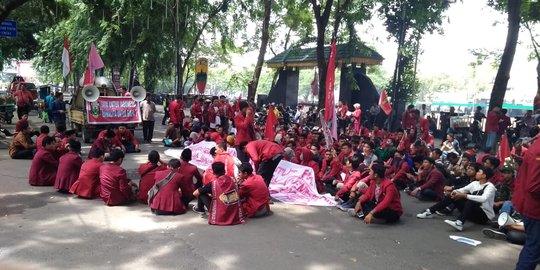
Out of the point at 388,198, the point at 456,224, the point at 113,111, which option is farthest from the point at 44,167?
the point at 456,224

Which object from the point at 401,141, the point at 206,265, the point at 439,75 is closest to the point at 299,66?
the point at 401,141

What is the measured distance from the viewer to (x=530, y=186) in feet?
13.1

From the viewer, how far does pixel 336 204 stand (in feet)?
25.8

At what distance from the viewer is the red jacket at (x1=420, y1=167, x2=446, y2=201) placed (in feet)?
27.0

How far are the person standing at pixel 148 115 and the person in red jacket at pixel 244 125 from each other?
5748 mm

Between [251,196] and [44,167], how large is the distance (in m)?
4.19

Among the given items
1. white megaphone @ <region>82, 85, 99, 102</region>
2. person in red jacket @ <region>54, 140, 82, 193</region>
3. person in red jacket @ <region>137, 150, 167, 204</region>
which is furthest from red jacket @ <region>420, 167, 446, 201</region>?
white megaphone @ <region>82, 85, 99, 102</region>

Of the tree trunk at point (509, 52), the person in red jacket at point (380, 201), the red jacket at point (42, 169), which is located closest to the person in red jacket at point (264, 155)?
the person in red jacket at point (380, 201)

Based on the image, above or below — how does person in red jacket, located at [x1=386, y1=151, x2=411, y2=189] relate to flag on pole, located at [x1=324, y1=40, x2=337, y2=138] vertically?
below

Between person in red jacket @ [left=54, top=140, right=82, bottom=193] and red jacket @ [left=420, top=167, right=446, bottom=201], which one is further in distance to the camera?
red jacket @ [left=420, top=167, right=446, bottom=201]

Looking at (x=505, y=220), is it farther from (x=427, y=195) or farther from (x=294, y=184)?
(x=294, y=184)

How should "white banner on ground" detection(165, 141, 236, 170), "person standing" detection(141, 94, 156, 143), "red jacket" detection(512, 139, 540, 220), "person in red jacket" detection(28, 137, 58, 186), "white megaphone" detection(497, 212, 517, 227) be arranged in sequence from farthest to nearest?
"person standing" detection(141, 94, 156, 143), "white banner on ground" detection(165, 141, 236, 170), "person in red jacket" detection(28, 137, 58, 186), "white megaphone" detection(497, 212, 517, 227), "red jacket" detection(512, 139, 540, 220)

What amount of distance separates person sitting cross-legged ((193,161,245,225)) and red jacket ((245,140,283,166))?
5.55 ft

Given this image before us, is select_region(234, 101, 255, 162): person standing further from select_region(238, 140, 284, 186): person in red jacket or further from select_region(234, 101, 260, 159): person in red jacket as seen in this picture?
select_region(238, 140, 284, 186): person in red jacket
